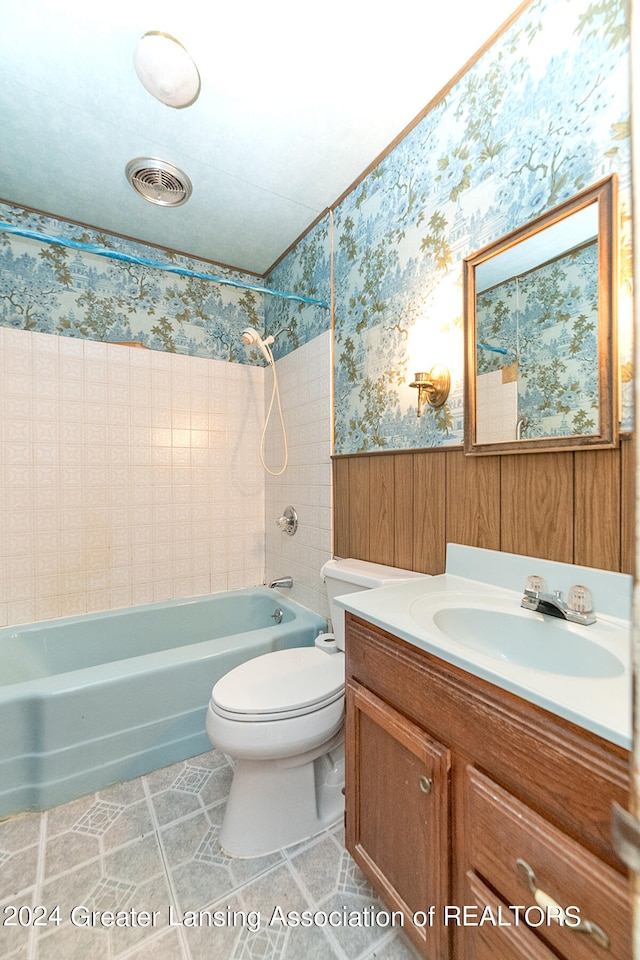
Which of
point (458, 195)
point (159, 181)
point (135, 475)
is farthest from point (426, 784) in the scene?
point (159, 181)

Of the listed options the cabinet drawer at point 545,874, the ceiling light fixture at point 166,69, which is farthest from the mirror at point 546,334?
the ceiling light fixture at point 166,69

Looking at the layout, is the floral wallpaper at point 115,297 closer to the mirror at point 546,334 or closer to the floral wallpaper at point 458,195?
the floral wallpaper at point 458,195

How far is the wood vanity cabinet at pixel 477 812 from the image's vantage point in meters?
0.58

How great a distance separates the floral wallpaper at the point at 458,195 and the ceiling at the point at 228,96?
0.44 ft

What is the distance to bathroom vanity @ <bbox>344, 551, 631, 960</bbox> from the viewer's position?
1.91 feet

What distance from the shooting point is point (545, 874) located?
631 mm

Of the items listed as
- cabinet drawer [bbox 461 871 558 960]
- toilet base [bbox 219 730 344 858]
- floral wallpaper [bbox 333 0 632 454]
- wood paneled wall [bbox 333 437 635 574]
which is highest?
floral wallpaper [bbox 333 0 632 454]

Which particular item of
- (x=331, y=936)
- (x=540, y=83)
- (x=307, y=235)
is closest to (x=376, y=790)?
(x=331, y=936)

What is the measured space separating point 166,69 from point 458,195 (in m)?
0.97

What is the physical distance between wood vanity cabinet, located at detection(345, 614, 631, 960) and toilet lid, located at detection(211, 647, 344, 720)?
197 mm

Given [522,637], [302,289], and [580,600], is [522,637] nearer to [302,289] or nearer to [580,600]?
[580,600]

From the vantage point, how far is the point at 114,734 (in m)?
1.49

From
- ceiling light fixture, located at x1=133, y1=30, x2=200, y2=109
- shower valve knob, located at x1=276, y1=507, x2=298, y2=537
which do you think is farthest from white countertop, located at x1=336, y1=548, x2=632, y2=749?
ceiling light fixture, located at x1=133, y1=30, x2=200, y2=109

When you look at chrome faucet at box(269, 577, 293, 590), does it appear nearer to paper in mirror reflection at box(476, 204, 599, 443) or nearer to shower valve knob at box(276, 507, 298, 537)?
shower valve knob at box(276, 507, 298, 537)
